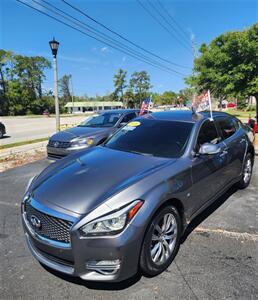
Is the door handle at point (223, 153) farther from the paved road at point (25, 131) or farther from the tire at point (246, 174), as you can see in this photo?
the paved road at point (25, 131)

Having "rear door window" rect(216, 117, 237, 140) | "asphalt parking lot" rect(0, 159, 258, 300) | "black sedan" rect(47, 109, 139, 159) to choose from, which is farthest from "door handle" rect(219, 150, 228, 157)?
"black sedan" rect(47, 109, 139, 159)

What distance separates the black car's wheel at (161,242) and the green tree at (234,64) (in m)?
10.1

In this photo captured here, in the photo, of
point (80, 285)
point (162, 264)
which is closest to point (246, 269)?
point (162, 264)

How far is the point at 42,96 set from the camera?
81438mm

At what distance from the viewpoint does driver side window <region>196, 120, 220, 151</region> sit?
12.9 ft

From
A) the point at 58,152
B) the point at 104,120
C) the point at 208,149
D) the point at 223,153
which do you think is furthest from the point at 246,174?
the point at 104,120

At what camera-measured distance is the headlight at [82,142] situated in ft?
23.9

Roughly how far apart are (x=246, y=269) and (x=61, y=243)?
1.97 metres

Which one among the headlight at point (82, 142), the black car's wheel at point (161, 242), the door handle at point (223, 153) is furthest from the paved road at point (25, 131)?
the black car's wheel at point (161, 242)

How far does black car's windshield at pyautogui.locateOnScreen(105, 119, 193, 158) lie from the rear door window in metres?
0.92

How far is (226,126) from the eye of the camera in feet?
16.3

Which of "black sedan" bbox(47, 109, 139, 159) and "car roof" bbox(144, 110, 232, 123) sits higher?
"car roof" bbox(144, 110, 232, 123)

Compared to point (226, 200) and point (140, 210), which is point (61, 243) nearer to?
point (140, 210)

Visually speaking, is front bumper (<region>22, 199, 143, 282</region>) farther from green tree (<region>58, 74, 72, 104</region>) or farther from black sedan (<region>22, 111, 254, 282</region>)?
green tree (<region>58, 74, 72, 104</region>)
